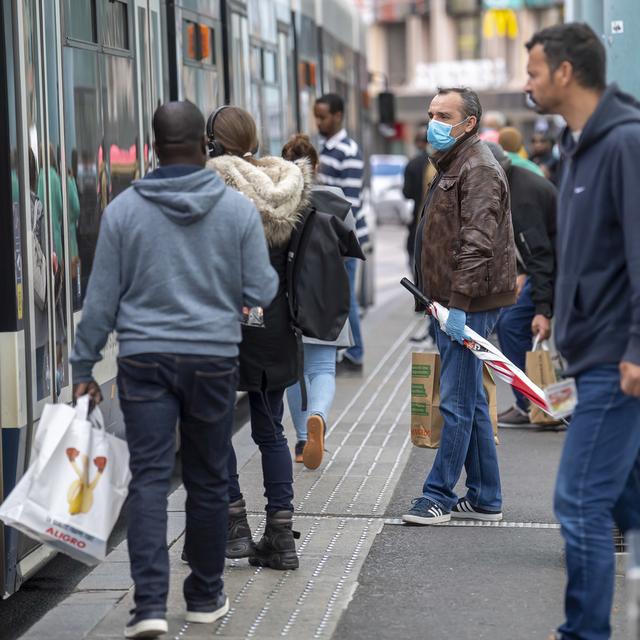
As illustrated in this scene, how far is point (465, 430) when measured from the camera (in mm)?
5941

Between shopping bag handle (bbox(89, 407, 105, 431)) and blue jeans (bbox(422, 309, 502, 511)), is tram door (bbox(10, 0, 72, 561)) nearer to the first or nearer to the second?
shopping bag handle (bbox(89, 407, 105, 431))

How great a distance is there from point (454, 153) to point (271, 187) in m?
1.09

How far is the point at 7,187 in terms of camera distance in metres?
4.77

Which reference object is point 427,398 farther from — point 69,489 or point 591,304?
point 591,304

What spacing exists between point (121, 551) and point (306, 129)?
22.1 feet

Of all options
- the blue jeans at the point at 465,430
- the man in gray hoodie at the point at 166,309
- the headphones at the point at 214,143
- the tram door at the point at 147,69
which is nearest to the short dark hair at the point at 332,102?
the tram door at the point at 147,69

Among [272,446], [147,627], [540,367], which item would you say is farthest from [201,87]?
[147,627]

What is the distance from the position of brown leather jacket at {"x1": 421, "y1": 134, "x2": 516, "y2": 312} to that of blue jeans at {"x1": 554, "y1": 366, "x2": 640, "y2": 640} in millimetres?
1780

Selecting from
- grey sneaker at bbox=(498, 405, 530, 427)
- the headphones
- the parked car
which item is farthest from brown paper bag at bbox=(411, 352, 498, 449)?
the parked car

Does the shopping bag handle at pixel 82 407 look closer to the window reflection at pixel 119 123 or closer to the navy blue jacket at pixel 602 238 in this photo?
the navy blue jacket at pixel 602 238

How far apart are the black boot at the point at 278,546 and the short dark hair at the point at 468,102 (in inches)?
68.1

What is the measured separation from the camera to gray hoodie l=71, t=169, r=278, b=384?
14.0 ft

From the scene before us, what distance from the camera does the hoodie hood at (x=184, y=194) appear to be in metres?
4.27

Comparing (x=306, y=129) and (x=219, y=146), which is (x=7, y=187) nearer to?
(x=219, y=146)
